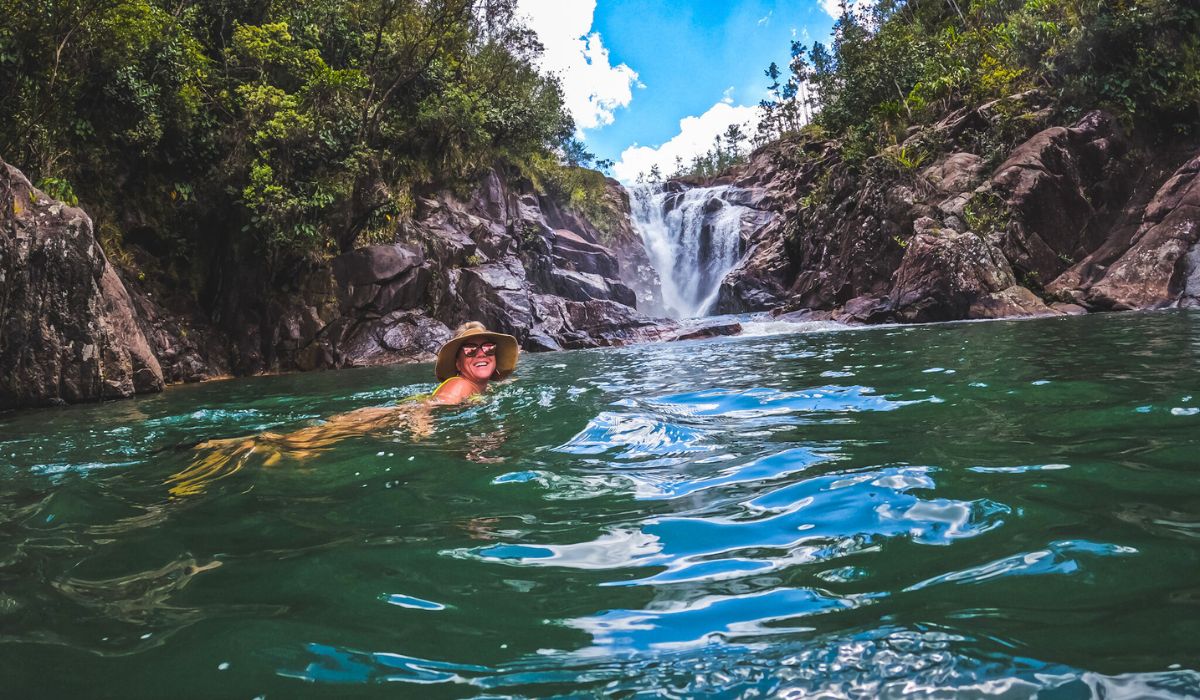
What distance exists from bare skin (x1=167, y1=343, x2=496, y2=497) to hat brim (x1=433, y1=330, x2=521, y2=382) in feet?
0.28

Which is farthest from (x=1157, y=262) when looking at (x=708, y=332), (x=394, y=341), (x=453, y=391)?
(x=394, y=341)

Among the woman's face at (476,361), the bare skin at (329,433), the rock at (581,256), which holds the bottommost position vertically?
the bare skin at (329,433)

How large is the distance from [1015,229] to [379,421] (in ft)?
53.7

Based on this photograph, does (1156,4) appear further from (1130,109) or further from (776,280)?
(776,280)

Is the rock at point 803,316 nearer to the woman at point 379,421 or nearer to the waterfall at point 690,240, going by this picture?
the waterfall at point 690,240

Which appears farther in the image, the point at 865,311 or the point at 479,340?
the point at 865,311

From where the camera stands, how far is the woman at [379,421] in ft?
10.8

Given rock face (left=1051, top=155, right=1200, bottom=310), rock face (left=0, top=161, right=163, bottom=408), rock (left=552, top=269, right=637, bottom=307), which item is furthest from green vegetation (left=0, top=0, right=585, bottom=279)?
rock face (left=1051, top=155, right=1200, bottom=310)

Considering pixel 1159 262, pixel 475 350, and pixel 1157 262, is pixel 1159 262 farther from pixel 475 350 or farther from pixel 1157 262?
pixel 475 350

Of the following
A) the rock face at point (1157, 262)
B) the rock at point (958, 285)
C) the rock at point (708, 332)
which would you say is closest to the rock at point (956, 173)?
the rock at point (958, 285)

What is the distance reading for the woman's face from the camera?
4914 millimetres

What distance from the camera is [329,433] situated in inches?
159

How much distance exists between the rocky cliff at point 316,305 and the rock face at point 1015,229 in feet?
19.4

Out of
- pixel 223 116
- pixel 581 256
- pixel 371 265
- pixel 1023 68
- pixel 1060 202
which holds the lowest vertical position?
pixel 371 265
